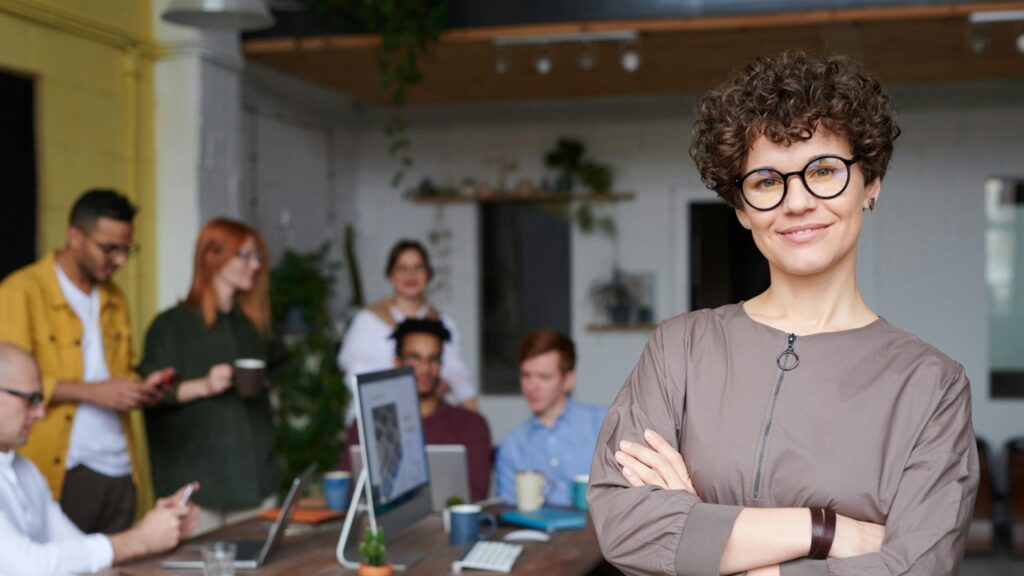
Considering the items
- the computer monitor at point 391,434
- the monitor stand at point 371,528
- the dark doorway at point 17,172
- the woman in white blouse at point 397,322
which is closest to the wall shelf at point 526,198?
the woman in white blouse at point 397,322

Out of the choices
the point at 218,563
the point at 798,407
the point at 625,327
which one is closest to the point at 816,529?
the point at 798,407

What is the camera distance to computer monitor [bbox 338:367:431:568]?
8.52ft

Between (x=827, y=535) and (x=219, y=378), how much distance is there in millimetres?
2487

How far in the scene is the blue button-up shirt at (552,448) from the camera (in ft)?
12.1

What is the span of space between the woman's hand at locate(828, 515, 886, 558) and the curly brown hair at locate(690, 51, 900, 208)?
45cm

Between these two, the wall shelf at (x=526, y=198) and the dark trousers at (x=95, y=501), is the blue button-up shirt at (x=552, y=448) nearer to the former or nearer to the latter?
the dark trousers at (x=95, y=501)

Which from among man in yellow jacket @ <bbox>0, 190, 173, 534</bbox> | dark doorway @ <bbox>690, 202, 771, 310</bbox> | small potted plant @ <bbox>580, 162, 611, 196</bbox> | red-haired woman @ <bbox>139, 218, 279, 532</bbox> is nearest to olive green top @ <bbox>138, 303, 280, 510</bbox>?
red-haired woman @ <bbox>139, 218, 279, 532</bbox>

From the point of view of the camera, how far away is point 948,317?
6.87 m

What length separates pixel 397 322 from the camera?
4512 millimetres

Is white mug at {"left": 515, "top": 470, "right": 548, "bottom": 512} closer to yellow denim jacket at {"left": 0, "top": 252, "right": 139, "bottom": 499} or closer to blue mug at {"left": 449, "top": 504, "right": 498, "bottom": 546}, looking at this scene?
blue mug at {"left": 449, "top": 504, "right": 498, "bottom": 546}

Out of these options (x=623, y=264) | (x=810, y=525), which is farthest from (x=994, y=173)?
(x=810, y=525)

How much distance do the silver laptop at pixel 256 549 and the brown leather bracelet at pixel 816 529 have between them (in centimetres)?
167

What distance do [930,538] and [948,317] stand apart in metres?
5.97

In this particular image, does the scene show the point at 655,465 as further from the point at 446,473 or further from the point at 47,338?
the point at 47,338
